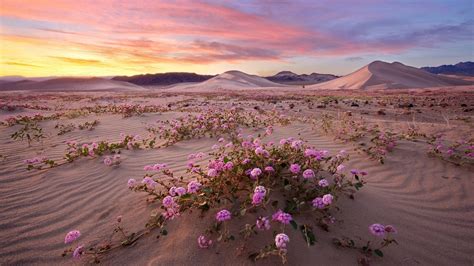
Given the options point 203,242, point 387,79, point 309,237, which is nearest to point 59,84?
point 387,79

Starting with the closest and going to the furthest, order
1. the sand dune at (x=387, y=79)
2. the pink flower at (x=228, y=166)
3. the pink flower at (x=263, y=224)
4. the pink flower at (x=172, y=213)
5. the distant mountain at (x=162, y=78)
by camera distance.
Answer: the pink flower at (x=263, y=224) < the pink flower at (x=172, y=213) < the pink flower at (x=228, y=166) < the sand dune at (x=387, y=79) < the distant mountain at (x=162, y=78)

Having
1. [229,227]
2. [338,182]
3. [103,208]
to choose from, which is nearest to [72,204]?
[103,208]

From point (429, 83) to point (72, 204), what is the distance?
70.3 meters

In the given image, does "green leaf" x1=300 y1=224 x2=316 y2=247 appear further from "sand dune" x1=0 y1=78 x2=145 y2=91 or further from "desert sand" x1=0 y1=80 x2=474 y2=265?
"sand dune" x1=0 y1=78 x2=145 y2=91

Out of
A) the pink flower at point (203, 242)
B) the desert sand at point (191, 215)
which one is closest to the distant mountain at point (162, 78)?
the desert sand at point (191, 215)

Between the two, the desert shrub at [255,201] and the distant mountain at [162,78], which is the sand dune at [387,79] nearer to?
the desert shrub at [255,201]

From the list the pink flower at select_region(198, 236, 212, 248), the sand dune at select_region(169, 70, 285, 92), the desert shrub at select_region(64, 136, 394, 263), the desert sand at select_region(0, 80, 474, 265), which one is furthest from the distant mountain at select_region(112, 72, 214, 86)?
the pink flower at select_region(198, 236, 212, 248)

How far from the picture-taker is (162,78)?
434 feet

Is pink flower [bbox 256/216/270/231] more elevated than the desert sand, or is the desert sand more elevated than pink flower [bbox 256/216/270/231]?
pink flower [bbox 256/216/270/231]

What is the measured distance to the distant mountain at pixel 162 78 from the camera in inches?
5074

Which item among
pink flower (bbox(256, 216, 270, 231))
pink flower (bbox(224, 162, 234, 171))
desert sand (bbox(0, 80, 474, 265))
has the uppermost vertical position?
pink flower (bbox(224, 162, 234, 171))

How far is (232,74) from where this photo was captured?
10950 centimetres

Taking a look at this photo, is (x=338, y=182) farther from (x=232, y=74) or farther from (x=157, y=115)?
(x=232, y=74)

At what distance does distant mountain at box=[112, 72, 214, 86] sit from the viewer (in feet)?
423
